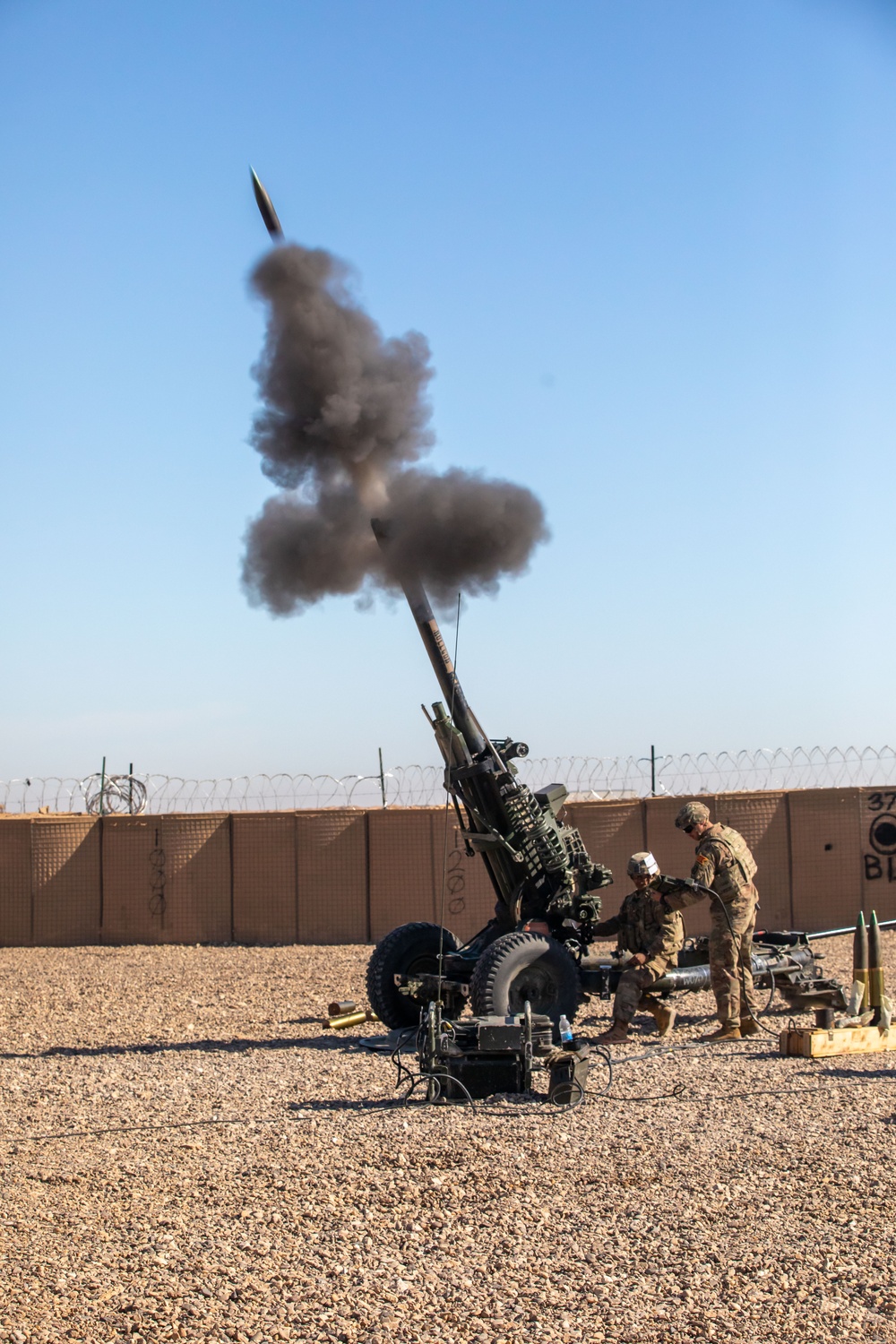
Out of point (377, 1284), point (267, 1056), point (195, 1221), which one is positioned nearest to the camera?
point (377, 1284)

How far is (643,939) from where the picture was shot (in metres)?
9.44

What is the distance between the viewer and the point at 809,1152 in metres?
6.01

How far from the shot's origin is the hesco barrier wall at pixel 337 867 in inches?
626

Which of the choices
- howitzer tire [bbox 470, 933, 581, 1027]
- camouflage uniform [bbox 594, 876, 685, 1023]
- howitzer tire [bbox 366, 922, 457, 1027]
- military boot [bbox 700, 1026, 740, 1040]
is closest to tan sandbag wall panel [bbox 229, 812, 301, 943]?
howitzer tire [bbox 366, 922, 457, 1027]

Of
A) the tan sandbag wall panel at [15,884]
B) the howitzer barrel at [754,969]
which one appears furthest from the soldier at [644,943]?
the tan sandbag wall panel at [15,884]

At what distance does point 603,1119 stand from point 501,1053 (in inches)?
29.8

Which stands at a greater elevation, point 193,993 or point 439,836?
point 439,836

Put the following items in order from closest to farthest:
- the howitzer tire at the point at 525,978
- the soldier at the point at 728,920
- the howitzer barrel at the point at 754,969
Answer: the howitzer tire at the point at 525,978 < the soldier at the point at 728,920 < the howitzer barrel at the point at 754,969

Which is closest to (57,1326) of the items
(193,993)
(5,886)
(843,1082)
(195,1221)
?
(195,1221)

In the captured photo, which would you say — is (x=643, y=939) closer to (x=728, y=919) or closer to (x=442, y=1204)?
(x=728, y=919)

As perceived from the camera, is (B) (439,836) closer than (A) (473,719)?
No

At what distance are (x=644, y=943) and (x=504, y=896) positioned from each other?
3.73ft

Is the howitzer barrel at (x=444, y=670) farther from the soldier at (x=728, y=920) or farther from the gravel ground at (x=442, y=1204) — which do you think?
the gravel ground at (x=442, y=1204)

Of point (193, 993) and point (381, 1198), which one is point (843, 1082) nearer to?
point (381, 1198)
